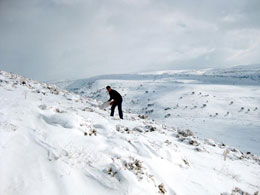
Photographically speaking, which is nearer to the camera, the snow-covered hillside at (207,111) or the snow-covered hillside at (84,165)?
the snow-covered hillside at (84,165)

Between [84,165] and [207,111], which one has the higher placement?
[84,165]

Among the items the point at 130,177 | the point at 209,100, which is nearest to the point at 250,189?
the point at 130,177

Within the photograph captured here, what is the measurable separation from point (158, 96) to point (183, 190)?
27842 mm

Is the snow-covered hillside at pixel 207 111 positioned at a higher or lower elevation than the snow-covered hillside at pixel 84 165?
lower

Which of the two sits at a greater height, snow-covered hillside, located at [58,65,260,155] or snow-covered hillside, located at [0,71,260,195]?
snow-covered hillside, located at [0,71,260,195]

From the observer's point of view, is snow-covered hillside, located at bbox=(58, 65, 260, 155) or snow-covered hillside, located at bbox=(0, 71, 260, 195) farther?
snow-covered hillside, located at bbox=(58, 65, 260, 155)

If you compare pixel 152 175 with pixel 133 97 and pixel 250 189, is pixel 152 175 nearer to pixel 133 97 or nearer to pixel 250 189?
pixel 250 189

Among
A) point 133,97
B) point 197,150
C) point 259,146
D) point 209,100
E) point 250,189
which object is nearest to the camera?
point 250,189

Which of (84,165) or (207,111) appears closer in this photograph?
(84,165)

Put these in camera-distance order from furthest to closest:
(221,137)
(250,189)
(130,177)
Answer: (221,137), (250,189), (130,177)

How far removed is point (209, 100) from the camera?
25.3m

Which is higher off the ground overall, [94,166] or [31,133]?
[31,133]

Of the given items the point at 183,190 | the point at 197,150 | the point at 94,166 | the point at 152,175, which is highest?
the point at 94,166

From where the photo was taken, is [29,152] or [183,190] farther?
[183,190]
